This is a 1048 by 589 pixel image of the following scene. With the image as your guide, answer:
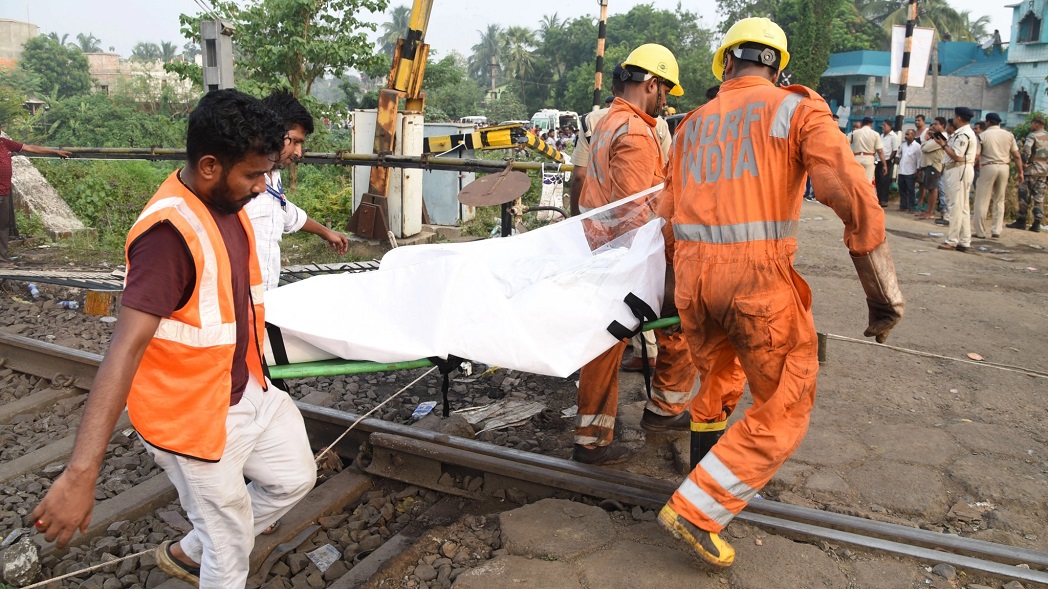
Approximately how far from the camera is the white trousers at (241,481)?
247 cm

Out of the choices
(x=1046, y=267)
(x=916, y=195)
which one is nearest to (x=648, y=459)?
(x=1046, y=267)

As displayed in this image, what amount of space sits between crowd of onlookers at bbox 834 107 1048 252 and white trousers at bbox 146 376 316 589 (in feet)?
29.5

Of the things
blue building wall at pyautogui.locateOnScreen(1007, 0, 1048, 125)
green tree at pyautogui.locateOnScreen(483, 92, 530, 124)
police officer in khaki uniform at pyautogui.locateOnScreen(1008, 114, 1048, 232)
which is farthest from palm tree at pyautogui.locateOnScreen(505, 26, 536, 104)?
police officer in khaki uniform at pyautogui.locateOnScreen(1008, 114, 1048, 232)

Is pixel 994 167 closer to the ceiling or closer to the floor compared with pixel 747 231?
closer to the ceiling

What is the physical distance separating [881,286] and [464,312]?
5.20ft

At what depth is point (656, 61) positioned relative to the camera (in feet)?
13.8

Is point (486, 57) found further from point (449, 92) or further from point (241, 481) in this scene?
point (241, 481)

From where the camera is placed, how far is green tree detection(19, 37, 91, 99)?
5412 cm

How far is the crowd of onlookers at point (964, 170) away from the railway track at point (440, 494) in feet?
25.3

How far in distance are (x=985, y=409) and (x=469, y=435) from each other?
335 cm

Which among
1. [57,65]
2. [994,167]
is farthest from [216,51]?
[57,65]

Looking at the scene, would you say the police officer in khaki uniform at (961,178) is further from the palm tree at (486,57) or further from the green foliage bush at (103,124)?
the palm tree at (486,57)

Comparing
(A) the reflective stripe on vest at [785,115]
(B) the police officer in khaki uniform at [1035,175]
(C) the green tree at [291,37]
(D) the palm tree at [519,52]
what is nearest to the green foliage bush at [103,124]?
(C) the green tree at [291,37]

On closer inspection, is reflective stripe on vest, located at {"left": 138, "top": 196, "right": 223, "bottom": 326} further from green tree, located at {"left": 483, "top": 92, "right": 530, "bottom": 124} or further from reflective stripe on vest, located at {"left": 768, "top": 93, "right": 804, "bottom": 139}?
green tree, located at {"left": 483, "top": 92, "right": 530, "bottom": 124}
